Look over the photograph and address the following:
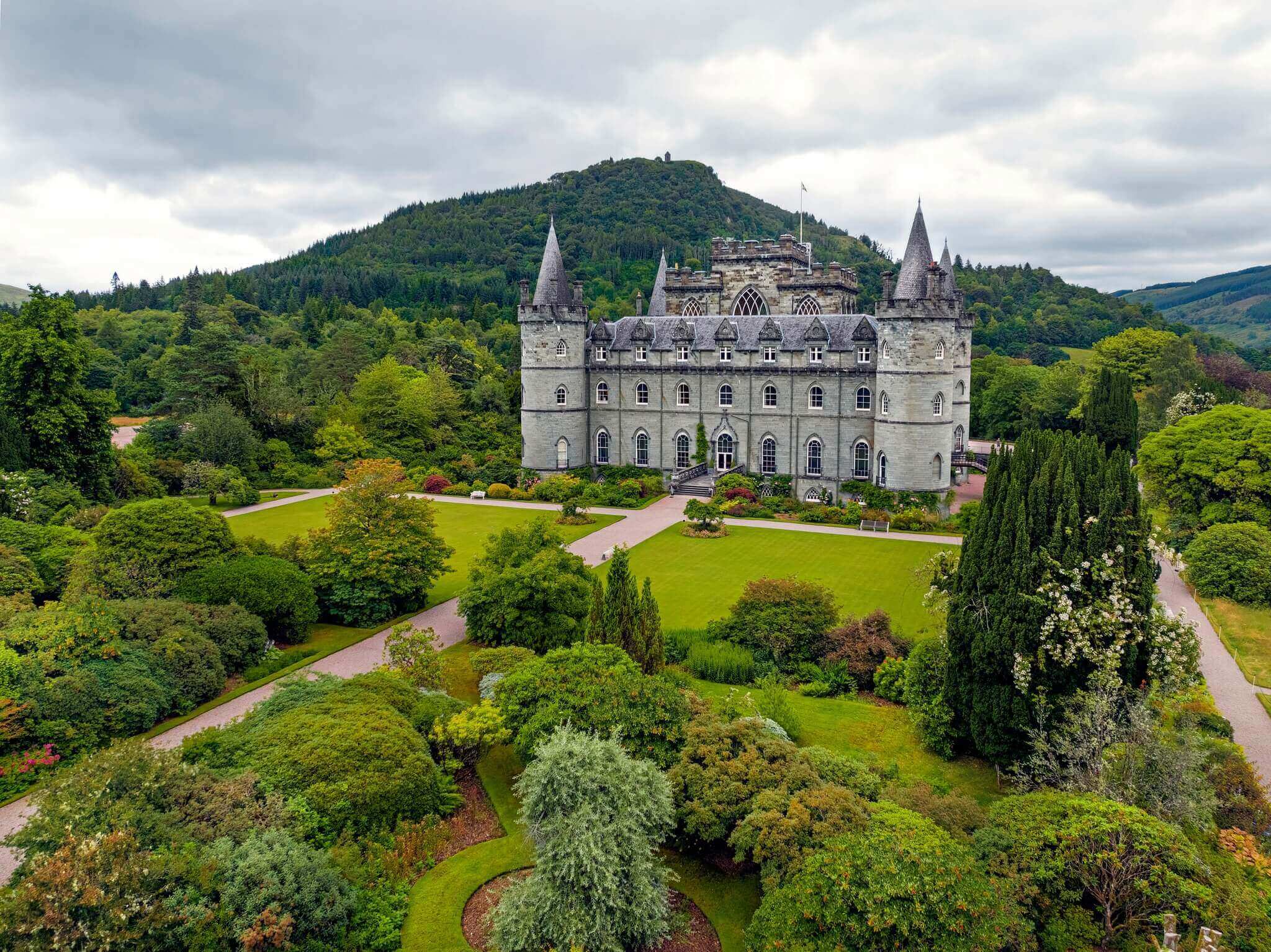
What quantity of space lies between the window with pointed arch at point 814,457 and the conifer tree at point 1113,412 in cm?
1410

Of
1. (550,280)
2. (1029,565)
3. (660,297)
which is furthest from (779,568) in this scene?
(660,297)

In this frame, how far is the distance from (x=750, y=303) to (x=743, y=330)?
5287 millimetres

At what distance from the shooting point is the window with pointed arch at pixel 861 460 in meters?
45.4

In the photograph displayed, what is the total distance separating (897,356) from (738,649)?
2481cm

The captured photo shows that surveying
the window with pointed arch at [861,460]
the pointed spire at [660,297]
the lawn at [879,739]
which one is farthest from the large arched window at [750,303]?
the lawn at [879,739]

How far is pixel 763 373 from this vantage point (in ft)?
156

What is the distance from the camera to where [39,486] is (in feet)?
105

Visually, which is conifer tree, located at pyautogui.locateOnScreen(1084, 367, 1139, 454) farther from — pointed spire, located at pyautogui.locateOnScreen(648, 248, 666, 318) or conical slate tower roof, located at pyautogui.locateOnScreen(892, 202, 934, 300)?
pointed spire, located at pyautogui.locateOnScreen(648, 248, 666, 318)

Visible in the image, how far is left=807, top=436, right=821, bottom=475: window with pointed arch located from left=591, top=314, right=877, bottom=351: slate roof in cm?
535

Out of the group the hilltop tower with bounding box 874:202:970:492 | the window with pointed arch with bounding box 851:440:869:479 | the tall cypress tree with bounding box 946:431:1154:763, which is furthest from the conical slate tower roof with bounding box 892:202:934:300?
the tall cypress tree with bounding box 946:431:1154:763

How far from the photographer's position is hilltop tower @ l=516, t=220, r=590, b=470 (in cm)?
4919

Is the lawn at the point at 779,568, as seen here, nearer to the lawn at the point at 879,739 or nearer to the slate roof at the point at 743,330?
the lawn at the point at 879,739

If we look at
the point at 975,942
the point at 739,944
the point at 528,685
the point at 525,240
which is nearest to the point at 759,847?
the point at 739,944

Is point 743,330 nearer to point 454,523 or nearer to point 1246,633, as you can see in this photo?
point 454,523
